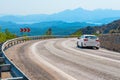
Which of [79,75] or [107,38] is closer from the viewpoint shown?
[79,75]

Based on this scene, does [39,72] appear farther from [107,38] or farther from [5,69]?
[107,38]

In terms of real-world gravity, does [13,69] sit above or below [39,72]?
above

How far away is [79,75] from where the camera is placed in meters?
14.0

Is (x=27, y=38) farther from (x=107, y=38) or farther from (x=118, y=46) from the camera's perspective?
(x=118, y=46)

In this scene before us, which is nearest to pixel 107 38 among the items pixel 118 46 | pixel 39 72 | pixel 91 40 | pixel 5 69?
pixel 91 40

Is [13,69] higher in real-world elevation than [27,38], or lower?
higher

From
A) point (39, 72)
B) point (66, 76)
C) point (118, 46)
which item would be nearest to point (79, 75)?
point (66, 76)

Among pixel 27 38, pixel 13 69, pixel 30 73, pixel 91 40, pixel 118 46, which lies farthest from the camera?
pixel 27 38

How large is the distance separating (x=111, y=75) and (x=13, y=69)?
5258 millimetres

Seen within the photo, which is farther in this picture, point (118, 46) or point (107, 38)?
point (107, 38)

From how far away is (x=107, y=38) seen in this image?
119 ft

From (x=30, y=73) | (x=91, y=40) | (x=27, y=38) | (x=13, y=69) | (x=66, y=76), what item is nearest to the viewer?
(x=13, y=69)

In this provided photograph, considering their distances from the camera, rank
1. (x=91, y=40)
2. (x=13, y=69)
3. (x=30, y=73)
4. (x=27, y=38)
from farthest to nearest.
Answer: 1. (x=27, y=38)
2. (x=91, y=40)
3. (x=30, y=73)
4. (x=13, y=69)

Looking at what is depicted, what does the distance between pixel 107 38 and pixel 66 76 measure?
75.1 feet
